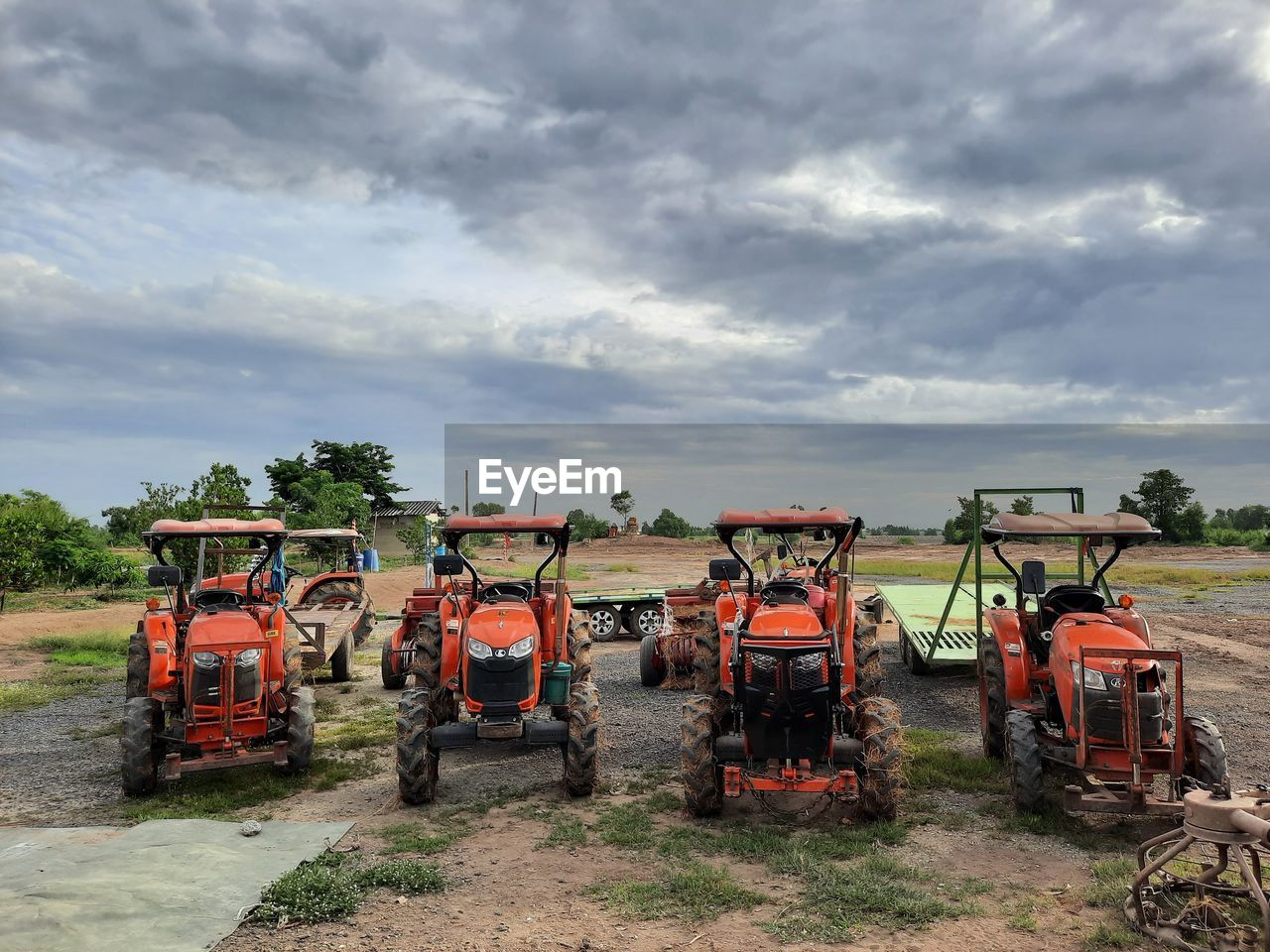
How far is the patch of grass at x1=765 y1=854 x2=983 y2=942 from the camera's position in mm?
5008

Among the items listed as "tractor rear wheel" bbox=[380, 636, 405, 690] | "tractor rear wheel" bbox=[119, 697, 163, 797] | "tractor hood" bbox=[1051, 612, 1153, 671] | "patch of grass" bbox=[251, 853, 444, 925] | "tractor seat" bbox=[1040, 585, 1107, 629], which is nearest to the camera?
"patch of grass" bbox=[251, 853, 444, 925]

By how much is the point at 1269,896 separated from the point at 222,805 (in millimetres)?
7116

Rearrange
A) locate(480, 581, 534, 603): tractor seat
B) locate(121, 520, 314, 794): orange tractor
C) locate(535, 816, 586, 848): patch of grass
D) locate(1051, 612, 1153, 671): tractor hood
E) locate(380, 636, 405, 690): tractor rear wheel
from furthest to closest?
locate(380, 636, 405, 690): tractor rear wheel, locate(480, 581, 534, 603): tractor seat, locate(121, 520, 314, 794): orange tractor, locate(1051, 612, 1153, 671): tractor hood, locate(535, 816, 586, 848): patch of grass

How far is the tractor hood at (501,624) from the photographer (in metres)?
7.64

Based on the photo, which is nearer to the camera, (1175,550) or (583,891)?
(583,891)

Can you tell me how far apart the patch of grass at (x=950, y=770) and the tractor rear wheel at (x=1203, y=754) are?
161 cm

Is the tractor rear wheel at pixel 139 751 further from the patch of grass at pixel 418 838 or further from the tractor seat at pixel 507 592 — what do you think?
the tractor seat at pixel 507 592

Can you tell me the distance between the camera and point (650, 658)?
1305 cm

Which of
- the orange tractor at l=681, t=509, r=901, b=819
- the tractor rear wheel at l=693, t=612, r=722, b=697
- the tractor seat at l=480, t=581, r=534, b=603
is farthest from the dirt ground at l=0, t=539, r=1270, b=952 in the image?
the tractor seat at l=480, t=581, r=534, b=603

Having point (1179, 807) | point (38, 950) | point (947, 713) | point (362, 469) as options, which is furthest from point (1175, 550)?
point (38, 950)

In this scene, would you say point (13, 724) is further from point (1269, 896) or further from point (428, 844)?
point (1269, 896)

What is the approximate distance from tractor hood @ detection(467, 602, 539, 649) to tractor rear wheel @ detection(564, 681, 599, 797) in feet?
2.40

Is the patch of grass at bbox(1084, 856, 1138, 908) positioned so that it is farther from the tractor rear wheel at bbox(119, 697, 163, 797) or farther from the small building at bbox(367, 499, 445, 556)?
the small building at bbox(367, 499, 445, 556)

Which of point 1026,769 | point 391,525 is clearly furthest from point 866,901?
point 391,525
